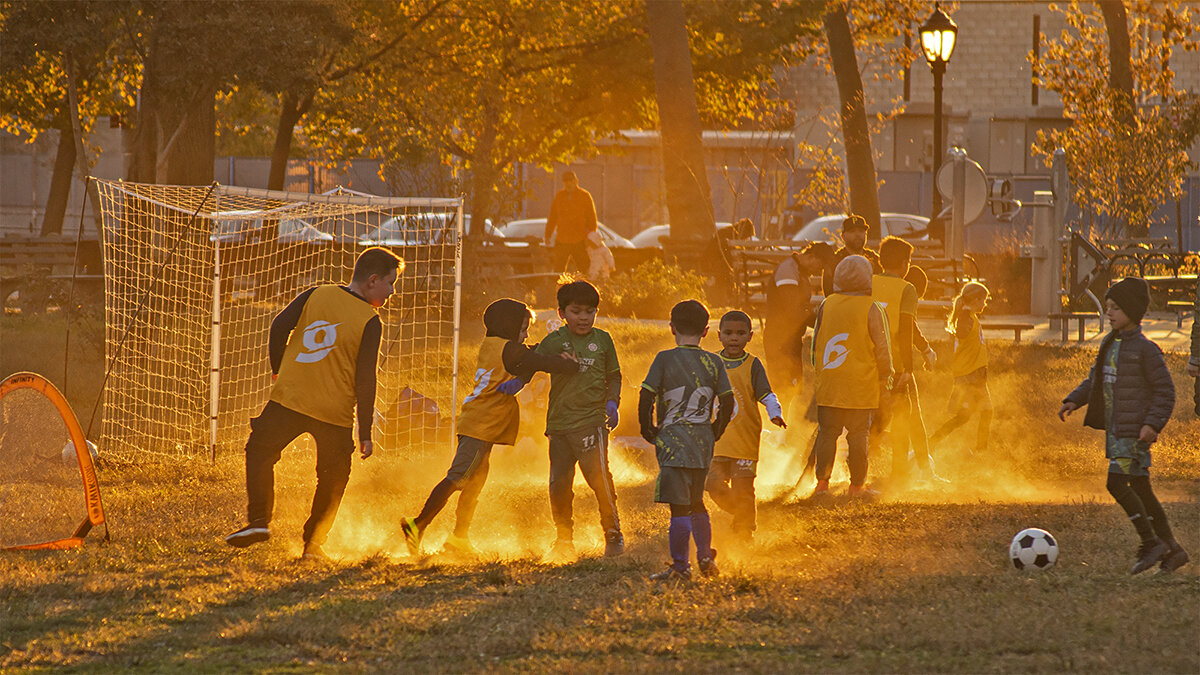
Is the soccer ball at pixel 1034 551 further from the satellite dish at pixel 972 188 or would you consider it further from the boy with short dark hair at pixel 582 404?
the satellite dish at pixel 972 188

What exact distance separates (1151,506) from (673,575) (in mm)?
2407

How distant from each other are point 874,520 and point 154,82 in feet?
34.9

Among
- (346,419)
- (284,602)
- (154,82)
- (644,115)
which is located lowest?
(284,602)

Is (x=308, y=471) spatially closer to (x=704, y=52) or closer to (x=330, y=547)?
(x=330, y=547)

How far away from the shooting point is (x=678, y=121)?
22.0 metres

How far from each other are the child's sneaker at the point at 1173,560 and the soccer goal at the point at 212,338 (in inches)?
227

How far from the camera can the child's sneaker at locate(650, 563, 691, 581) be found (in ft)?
23.3

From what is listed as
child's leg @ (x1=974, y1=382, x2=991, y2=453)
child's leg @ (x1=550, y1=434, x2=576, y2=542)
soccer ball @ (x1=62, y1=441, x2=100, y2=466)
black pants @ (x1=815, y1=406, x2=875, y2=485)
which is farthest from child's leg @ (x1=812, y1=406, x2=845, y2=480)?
soccer ball @ (x1=62, y1=441, x2=100, y2=466)

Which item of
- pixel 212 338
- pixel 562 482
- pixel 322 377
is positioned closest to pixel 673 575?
pixel 562 482

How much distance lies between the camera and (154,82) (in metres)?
16.5

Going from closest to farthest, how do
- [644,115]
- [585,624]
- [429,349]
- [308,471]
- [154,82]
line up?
[585,624]
[308,471]
[154,82]
[429,349]
[644,115]

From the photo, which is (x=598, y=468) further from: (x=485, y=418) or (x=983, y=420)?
(x=983, y=420)

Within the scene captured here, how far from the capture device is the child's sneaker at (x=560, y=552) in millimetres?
7824

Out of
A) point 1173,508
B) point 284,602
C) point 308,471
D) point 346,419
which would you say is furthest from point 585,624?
point 308,471
